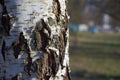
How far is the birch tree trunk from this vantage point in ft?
8.39

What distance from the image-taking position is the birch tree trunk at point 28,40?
2.56 m

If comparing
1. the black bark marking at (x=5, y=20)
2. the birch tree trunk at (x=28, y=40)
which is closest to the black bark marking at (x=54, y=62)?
the birch tree trunk at (x=28, y=40)

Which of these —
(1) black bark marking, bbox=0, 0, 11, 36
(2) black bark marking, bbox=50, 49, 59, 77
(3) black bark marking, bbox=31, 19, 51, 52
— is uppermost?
(1) black bark marking, bbox=0, 0, 11, 36

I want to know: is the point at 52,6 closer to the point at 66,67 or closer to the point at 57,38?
the point at 57,38

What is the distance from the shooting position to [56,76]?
267 cm

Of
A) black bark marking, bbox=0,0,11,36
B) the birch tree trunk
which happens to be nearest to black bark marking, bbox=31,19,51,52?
the birch tree trunk

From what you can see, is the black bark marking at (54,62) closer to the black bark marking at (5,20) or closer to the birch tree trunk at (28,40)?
the birch tree trunk at (28,40)

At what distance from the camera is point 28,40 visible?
2.58 meters

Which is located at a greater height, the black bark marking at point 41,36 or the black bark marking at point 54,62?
the black bark marking at point 41,36

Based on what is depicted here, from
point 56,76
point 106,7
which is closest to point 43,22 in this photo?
point 56,76

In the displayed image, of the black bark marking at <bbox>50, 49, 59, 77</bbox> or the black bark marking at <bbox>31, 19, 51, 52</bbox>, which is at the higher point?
the black bark marking at <bbox>31, 19, 51, 52</bbox>

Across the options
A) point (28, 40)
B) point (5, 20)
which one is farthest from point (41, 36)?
point (5, 20)

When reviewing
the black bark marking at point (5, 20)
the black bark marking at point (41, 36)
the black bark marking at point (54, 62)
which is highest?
the black bark marking at point (5, 20)

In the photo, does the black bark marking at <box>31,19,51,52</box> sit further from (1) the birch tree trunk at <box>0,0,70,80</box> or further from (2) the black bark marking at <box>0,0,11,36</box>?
(2) the black bark marking at <box>0,0,11,36</box>
